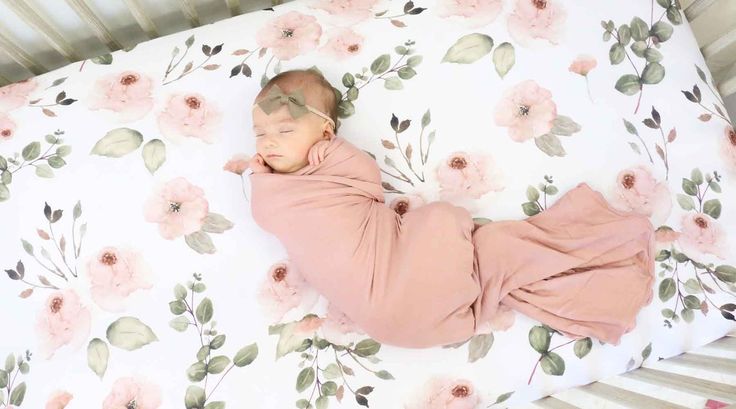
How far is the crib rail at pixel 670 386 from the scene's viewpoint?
0.84 metres

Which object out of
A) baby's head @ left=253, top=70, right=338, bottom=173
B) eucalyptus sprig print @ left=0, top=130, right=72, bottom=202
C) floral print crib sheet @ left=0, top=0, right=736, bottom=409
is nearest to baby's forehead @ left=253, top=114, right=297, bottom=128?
baby's head @ left=253, top=70, right=338, bottom=173

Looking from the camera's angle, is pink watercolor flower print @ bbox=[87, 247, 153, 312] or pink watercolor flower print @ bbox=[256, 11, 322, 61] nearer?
pink watercolor flower print @ bbox=[87, 247, 153, 312]

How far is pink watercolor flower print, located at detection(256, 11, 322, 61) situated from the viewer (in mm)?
1228

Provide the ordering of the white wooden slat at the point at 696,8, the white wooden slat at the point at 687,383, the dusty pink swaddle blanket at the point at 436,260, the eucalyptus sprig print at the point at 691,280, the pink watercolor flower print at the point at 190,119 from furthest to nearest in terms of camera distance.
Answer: the white wooden slat at the point at 696,8 < the pink watercolor flower print at the point at 190,119 < the eucalyptus sprig print at the point at 691,280 < the dusty pink swaddle blanket at the point at 436,260 < the white wooden slat at the point at 687,383

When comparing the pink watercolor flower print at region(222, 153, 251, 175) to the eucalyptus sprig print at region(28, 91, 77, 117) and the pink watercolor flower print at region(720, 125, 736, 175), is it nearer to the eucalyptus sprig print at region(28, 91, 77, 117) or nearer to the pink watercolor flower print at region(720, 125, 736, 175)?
the eucalyptus sprig print at region(28, 91, 77, 117)

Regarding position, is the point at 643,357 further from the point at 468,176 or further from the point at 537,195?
the point at 468,176

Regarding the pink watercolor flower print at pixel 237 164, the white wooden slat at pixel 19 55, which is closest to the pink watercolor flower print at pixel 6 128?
the white wooden slat at pixel 19 55

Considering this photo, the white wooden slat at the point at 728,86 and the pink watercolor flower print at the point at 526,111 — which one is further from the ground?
the pink watercolor flower print at the point at 526,111

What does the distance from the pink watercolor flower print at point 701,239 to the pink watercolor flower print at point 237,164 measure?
941 millimetres

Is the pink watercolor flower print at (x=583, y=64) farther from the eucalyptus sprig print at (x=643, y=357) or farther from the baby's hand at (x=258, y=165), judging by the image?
the baby's hand at (x=258, y=165)

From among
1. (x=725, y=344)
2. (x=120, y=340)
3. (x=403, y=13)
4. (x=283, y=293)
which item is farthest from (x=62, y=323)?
(x=725, y=344)

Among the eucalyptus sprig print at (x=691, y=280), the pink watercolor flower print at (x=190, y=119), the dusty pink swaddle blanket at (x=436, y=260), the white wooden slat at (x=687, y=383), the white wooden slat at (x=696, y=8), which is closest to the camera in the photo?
the white wooden slat at (x=687, y=383)

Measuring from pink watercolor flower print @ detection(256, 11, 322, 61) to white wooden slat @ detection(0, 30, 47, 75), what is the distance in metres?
0.53

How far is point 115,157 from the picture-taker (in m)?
1.16
